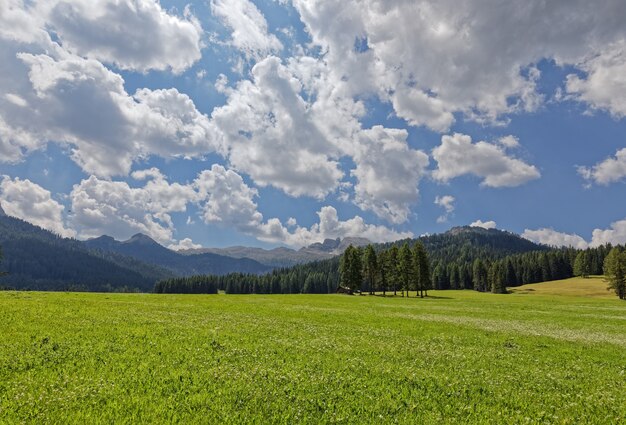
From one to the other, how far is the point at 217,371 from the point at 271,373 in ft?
6.55

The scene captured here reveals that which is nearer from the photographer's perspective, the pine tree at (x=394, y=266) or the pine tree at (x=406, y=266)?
the pine tree at (x=406, y=266)

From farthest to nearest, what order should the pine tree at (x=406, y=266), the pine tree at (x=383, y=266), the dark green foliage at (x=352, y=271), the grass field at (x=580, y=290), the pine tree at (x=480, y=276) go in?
the pine tree at (x=480, y=276) < the grass field at (x=580, y=290) < the pine tree at (x=383, y=266) < the dark green foliage at (x=352, y=271) < the pine tree at (x=406, y=266)

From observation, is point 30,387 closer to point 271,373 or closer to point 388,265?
point 271,373

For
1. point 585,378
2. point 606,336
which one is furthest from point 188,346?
point 606,336

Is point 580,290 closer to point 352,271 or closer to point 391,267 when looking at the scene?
point 391,267

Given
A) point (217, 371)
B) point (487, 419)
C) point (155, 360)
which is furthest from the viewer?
point (155, 360)

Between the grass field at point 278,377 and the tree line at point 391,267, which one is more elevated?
the tree line at point 391,267

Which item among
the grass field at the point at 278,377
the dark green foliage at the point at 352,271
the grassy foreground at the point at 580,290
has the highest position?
the dark green foliage at the point at 352,271

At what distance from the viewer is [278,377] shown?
44.7ft

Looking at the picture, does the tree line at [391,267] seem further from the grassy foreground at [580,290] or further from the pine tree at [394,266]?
the grassy foreground at [580,290]

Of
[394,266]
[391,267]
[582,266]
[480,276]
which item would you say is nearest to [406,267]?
[394,266]

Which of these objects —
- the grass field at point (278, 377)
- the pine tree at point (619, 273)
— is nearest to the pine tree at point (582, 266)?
the pine tree at point (619, 273)

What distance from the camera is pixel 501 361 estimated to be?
19.2 m

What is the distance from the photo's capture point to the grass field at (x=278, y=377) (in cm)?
1056
